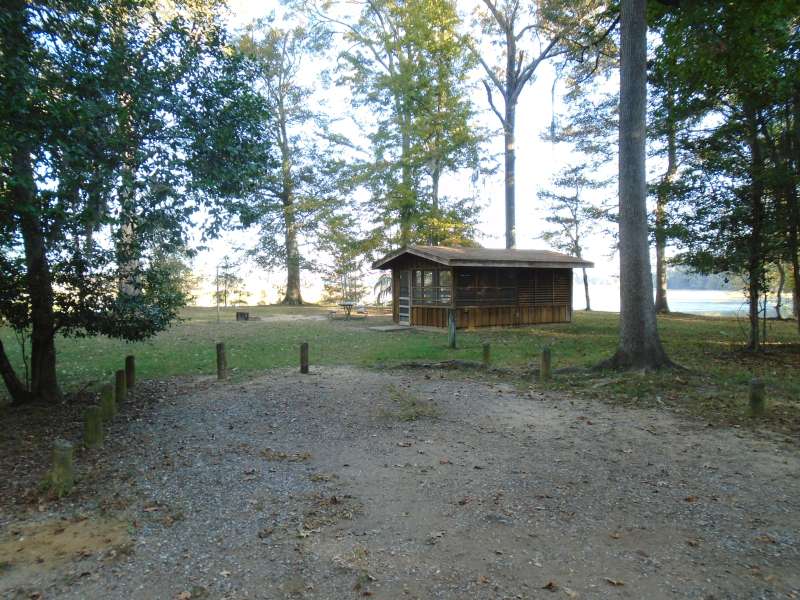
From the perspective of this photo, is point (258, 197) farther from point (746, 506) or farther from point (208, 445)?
point (746, 506)

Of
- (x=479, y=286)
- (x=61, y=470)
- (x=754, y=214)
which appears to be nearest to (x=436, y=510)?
(x=61, y=470)

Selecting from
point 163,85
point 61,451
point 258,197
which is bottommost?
point 61,451

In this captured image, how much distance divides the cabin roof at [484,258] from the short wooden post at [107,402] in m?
12.1

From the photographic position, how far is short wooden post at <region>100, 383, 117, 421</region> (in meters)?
6.90

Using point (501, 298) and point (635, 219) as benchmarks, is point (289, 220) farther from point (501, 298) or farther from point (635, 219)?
point (635, 219)

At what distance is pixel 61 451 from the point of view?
185 inches

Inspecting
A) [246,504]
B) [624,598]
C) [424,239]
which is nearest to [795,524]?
[624,598]

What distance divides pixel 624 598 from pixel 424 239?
975 inches

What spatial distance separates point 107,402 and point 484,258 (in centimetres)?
1364

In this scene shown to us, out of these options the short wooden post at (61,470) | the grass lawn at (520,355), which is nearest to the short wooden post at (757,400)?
the grass lawn at (520,355)

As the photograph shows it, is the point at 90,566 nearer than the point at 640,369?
Yes

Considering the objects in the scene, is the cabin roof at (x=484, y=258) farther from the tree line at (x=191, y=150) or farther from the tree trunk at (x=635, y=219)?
the tree trunk at (x=635, y=219)

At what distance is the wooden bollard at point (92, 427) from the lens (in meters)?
5.74

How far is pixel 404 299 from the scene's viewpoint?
2092 centimetres
